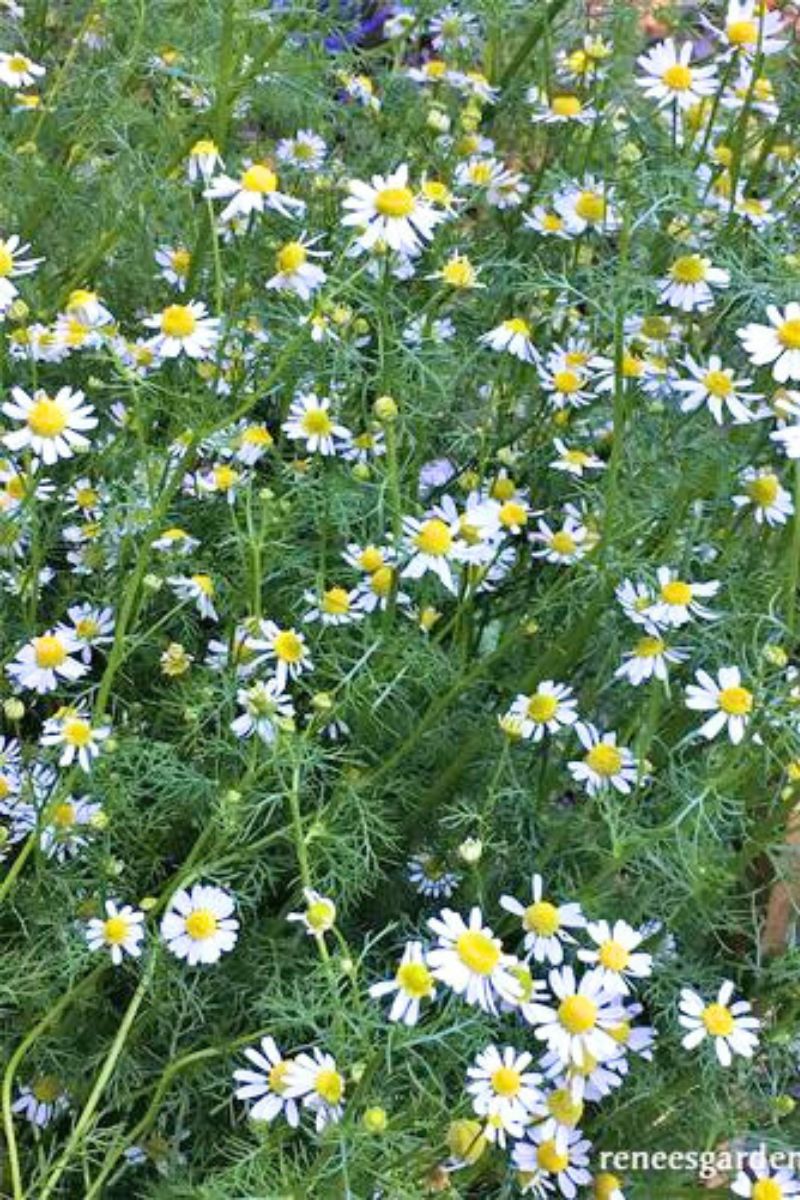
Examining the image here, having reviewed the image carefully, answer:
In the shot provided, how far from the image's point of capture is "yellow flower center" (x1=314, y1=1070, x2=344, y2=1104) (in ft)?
4.22

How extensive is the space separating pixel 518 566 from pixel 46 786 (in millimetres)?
572

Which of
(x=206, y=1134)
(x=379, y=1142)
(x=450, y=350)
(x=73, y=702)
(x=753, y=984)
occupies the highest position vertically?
(x=450, y=350)

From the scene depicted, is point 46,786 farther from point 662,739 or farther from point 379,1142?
point 662,739

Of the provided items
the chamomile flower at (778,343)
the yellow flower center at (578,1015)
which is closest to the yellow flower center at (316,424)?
Result: the chamomile flower at (778,343)

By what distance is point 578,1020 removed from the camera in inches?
53.2

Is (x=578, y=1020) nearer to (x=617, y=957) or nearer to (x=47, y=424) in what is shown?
(x=617, y=957)

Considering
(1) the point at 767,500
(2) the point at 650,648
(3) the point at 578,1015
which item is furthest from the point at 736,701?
(3) the point at 578,1015

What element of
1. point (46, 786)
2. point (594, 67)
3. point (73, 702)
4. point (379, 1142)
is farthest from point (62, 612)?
point (594, 67)

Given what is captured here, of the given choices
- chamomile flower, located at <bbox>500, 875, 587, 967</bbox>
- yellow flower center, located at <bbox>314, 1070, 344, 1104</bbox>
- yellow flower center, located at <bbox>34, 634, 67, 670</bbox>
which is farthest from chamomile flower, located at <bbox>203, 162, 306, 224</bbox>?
yellow flower center, located at <bbox>314, 1070, 344, 1104</bbox>

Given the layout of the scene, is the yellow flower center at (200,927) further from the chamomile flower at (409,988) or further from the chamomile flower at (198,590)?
the chamomile flower at (198,590)

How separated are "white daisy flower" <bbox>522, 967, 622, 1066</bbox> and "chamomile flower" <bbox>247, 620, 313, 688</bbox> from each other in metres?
0.38

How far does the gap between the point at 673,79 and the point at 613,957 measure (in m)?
0.96

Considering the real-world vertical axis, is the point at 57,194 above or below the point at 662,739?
above

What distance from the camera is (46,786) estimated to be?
158cm
